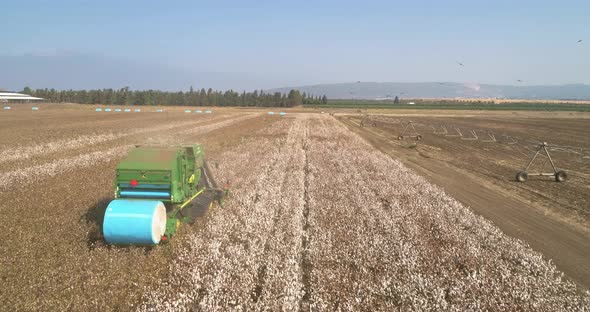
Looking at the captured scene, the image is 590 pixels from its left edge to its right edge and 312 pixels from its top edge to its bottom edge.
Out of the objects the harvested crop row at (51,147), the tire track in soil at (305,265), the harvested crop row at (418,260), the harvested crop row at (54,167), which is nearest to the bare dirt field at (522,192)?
the harvested crop row at (418,260)

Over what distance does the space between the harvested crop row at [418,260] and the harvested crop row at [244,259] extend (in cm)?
65

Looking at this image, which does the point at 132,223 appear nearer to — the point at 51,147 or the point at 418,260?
the point at 418,260

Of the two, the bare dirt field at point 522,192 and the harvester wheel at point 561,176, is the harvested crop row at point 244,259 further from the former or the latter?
the harvester wheel at point 561,176

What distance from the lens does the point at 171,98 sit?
179 m

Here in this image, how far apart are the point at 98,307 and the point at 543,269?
393 inches

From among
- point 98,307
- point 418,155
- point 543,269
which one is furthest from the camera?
point 418,155

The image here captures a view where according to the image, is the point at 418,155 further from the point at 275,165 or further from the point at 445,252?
the point at 445,252

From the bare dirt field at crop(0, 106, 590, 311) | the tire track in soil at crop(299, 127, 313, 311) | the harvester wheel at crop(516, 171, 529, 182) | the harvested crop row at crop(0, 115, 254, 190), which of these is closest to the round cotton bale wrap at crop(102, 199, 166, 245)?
the bare dirt field at crop(0, 106, 590, 311)

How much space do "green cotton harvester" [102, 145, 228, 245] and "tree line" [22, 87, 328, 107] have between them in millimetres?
167122

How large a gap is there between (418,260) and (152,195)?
22.4 feet

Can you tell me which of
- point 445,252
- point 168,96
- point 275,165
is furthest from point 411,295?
point 168,96

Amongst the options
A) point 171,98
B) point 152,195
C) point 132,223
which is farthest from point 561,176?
point 171,98

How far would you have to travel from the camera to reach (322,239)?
32.8 ft

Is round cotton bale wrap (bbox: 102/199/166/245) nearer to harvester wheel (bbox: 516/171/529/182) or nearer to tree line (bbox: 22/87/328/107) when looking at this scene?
harvester wheel (bbox: 516/171/529/182)
